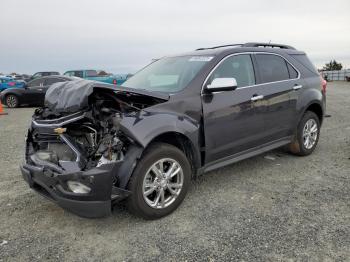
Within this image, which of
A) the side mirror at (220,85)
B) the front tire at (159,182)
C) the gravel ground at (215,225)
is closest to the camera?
the gravel ground at (215,225)

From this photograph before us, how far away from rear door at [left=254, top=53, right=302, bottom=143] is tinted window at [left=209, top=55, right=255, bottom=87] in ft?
0.61

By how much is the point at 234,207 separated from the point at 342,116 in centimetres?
750

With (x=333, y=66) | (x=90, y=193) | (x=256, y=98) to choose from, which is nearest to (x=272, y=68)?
(x=256, y=98)

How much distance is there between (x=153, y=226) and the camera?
128 inches

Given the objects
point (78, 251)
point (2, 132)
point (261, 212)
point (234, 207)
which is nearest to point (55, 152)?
point (78, 251)

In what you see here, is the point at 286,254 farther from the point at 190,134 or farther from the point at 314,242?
the point at 190,134

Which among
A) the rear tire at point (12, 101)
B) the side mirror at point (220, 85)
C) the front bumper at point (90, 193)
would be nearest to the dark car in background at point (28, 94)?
the rear tire at point (12, 101)

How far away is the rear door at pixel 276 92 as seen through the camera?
443cm

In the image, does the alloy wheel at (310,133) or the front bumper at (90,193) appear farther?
the alloy wheel at (310,133)

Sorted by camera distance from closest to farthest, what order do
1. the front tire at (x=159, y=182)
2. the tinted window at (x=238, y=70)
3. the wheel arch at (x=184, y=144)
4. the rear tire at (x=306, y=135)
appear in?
the front tire at (x=159, y=182) < the wheel arch at (x=184, y=144) < the tinted window at (x=238, y=70) < the rear tire at (x=306, y=135)

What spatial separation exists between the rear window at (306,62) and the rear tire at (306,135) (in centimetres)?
75

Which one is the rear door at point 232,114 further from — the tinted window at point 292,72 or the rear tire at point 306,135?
the rear tire at point 306,135

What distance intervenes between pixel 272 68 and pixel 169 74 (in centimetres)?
161

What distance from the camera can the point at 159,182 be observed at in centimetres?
329
